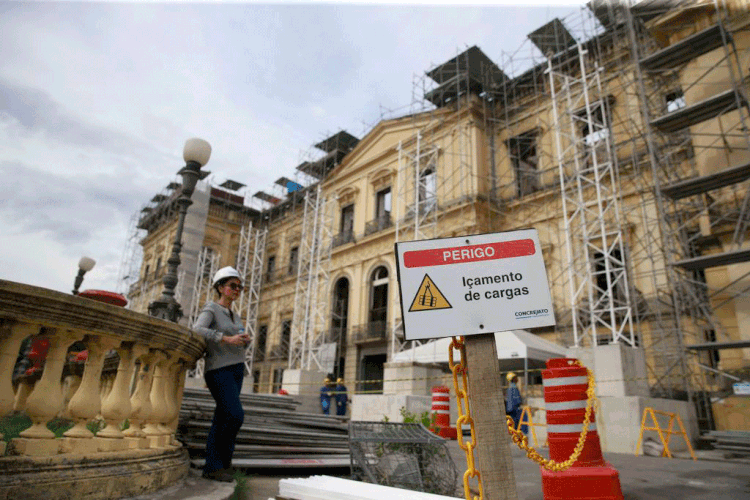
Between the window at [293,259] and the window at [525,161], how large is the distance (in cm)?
1473

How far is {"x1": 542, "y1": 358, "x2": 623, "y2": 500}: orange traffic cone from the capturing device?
3.31m

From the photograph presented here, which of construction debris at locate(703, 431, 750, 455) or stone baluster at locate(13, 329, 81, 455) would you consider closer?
stone baluster at locate(13, 329, 81, 455)

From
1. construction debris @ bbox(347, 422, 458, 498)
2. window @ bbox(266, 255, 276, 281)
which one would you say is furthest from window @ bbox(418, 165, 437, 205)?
construction debris @ bbox(347, 422, 458, 498)

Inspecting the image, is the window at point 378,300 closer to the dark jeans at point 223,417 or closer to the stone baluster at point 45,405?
the dark jeans at point 223,417

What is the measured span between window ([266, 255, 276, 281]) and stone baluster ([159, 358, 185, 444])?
2702cm

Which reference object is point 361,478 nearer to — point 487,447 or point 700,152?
point 487,447

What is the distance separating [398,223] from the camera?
20.5 metres

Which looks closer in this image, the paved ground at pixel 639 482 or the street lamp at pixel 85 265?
the paved ground at pixel 639 482

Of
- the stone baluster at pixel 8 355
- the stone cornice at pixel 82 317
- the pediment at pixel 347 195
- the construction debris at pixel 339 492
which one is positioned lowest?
the construction debris at pixel 339 492

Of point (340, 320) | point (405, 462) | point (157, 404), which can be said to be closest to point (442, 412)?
point (405, 462)

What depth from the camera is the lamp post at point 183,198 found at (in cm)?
686

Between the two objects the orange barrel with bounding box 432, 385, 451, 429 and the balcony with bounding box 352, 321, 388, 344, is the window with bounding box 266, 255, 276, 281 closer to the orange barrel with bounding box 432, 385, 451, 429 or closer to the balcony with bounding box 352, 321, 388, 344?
the balcony with bounding box 352, 321, 388, 344

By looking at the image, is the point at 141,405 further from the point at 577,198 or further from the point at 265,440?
the point at 577,198

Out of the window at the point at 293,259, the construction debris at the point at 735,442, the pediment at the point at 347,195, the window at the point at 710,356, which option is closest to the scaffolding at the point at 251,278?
the window at the point at 293,259
